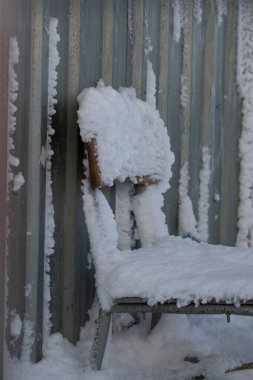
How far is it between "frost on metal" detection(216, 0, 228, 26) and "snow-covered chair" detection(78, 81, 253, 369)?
2.74 feet

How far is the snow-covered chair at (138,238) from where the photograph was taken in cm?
193

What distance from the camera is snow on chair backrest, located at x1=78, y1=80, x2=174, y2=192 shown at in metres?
2.24

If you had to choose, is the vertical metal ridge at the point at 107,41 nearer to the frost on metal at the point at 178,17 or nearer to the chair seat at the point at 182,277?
the frost on metal at the point at 178,17

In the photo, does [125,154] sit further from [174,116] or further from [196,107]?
[196,107]

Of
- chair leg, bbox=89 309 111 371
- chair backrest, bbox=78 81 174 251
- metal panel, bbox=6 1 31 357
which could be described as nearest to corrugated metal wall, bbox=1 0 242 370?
metal panel, bbox=6 1 31 357

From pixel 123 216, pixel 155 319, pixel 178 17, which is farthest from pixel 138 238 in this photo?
pixel 178 17

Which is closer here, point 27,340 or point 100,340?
point 100,340

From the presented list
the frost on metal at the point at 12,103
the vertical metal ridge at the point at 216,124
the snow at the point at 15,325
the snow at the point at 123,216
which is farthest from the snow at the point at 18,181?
the vertical metal ridge at the point at 216,124

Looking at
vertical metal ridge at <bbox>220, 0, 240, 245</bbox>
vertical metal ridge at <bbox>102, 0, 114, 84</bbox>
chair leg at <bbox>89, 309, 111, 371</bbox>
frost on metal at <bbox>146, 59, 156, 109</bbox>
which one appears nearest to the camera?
chair leg at <bbox>89, 309, 111, 371</bbox>

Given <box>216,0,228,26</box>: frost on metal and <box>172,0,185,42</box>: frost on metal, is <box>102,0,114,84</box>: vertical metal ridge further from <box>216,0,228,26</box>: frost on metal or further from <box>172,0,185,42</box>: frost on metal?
<box>216,0,228,26</box>: frost on metal

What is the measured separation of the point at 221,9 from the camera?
10.6ft

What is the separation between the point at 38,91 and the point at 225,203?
4.81 ft

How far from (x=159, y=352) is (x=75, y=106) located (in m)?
1.03

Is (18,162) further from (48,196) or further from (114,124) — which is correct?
(114,124)
